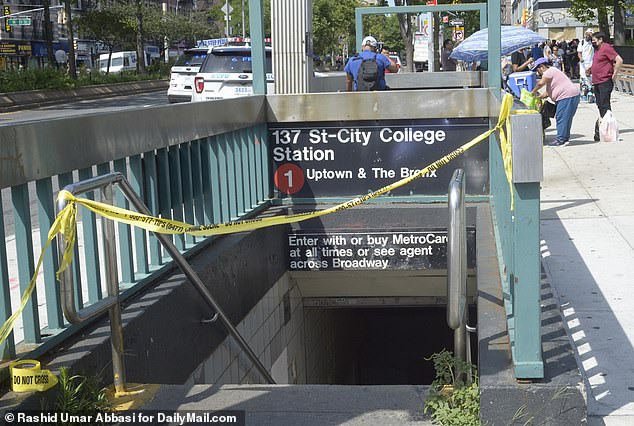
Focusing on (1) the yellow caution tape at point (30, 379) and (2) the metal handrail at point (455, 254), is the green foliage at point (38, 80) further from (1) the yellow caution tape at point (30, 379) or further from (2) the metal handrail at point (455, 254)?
(2) the metal handrail at point (455, 254)

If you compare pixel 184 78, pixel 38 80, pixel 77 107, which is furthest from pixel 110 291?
pixel 38 80

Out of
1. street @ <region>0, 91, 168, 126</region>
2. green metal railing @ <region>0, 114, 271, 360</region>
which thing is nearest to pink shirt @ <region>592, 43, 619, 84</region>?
green metal railing @ <region>0, 114, 271, 360</region>

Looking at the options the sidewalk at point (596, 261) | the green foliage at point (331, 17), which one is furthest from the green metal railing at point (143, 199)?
the green foliage at point (331, 17)

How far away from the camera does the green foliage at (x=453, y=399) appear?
3777 millimetres

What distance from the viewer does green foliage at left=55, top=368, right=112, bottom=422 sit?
3.80 meters

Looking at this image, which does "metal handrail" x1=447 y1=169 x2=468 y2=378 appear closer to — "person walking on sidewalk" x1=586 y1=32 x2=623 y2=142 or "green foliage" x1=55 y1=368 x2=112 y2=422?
"green foliage" x1=55 y1=368 x2=112 y2=422

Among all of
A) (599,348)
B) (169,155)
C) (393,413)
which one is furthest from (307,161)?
(393,413)

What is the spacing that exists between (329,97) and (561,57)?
33097 mm

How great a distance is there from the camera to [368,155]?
797 cm

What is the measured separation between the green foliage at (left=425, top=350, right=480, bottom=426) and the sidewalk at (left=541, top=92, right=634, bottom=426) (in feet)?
1.55

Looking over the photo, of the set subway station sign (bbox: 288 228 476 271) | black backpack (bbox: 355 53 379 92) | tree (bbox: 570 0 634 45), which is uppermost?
tree (bbox: 570 0 634 45)

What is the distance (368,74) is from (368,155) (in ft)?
17.2

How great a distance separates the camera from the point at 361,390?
422 centimetres

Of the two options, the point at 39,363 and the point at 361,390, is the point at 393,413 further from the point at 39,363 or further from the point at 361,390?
the point at 39,363
